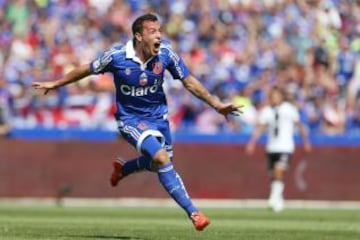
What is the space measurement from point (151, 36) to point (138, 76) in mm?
527

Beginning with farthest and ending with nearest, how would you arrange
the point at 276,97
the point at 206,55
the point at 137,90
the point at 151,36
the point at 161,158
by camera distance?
the point at 206,55 → the point at 276,97 → the point at 137,90 → the point at 151,36 → the point at 161,158

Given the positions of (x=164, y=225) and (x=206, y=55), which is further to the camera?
(x=206, y=55)

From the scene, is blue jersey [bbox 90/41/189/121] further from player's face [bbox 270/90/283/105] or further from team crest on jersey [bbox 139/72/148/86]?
player's face [bbox 270/90/283/105]

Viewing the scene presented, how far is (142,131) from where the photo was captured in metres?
13.4

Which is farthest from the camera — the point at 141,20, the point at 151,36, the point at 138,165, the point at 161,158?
the point at 138,165

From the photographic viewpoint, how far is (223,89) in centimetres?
2698

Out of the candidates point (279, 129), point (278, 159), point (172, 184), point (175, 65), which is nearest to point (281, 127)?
point (279, 129)

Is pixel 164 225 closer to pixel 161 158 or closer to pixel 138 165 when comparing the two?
pixel 138 165

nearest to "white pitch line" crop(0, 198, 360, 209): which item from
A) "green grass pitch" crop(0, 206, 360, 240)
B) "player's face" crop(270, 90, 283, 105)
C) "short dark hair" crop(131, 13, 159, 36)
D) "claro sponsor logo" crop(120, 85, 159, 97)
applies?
"player's face" crop(270, 90, 283, 105)

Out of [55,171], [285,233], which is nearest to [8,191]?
[55,171]

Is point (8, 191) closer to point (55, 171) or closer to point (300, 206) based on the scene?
point (55, 171)

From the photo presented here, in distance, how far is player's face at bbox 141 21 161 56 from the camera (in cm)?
1322

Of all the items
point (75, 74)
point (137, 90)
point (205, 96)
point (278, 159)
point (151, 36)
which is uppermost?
point (151, 36)

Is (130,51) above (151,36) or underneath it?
underneath
